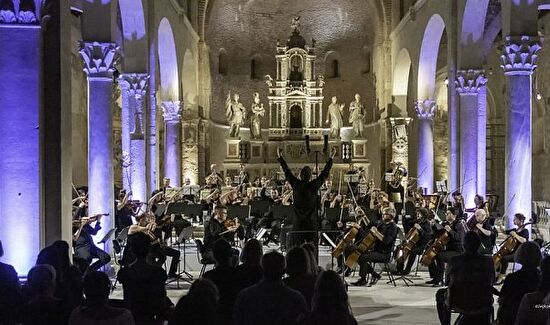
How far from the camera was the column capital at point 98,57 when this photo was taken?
13055 millimetres

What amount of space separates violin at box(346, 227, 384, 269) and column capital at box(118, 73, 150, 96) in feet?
26.5

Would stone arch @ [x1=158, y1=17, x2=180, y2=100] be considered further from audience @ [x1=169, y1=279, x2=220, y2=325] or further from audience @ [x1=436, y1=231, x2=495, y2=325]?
audience @ [x1=169, y1=279, x2=220, y2=325]

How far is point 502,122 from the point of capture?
25828 millimetres

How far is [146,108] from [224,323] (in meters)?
12.8

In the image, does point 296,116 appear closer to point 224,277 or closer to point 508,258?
point 508,258

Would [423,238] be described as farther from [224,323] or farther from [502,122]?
[502,122]

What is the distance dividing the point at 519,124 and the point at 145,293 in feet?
32.4

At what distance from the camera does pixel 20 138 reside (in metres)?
8.60

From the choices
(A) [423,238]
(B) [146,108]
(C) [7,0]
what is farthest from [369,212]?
(C) [7,0]

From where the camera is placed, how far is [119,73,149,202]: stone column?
663 inches

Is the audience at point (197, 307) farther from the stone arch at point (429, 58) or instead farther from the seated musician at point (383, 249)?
the stone arch at point (429, 58)

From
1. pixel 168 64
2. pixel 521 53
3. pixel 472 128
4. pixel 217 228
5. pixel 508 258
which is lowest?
pixel 508 258

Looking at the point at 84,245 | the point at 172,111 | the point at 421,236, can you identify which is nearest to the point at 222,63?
the point at 172,111

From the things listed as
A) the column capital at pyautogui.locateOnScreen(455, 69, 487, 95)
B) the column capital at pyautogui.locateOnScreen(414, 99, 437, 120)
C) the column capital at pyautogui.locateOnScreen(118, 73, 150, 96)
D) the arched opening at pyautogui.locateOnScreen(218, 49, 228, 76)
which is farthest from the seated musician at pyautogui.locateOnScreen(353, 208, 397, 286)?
the arched opening at pyautogui.locateOnScreen(218, 49, 228, 76)
